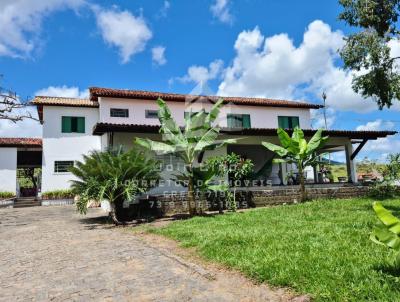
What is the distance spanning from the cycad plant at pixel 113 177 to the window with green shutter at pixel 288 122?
18333 mm

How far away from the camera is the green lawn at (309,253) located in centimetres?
373

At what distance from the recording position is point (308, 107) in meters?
28.2

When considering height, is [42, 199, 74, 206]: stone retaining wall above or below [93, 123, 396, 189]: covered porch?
below

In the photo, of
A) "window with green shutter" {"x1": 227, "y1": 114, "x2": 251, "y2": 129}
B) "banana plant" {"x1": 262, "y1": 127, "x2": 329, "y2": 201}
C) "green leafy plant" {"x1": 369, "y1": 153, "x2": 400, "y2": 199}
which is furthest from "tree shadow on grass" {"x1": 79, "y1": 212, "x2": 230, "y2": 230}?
"window with green shutter" {"x1": 227, "y1": 114, "x2": 251, "y2": 129}

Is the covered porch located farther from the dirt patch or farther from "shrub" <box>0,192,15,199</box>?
"shrub" <box>0,192,15,199</box>

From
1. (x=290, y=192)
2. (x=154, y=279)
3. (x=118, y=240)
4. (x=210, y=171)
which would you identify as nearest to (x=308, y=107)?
(x=290, y=192)

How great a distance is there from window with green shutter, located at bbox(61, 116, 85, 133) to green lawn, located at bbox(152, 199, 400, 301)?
57.1ft

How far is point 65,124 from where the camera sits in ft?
78.7

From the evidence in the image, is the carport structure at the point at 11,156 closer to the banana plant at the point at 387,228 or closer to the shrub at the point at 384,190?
the shrub at the point at 384,190

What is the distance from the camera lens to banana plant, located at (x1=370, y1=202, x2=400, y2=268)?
11.3 feet

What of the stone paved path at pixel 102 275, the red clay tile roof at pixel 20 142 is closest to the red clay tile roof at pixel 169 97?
the red clay tile roof at pixel 20 142

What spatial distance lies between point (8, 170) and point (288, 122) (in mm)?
21632

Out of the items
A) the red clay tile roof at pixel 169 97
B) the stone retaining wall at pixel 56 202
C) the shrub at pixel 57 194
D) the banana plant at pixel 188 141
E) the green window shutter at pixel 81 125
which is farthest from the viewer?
the green window shutter at pixel 81 125

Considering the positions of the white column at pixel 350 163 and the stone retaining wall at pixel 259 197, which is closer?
the stone retaining wall at pixel 259 197
